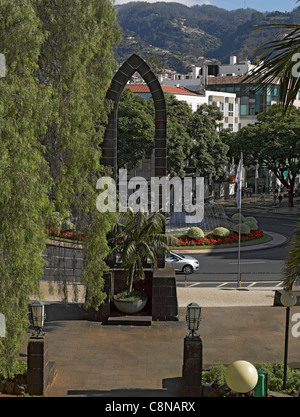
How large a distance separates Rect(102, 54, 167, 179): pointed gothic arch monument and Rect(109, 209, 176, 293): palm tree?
1.59 metres

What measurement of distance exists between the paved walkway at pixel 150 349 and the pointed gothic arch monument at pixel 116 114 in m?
5.10

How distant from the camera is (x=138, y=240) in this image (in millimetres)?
19375

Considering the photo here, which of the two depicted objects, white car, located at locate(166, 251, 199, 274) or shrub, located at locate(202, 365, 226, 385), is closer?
shrub, located at locate(202, 365, 226, 385)

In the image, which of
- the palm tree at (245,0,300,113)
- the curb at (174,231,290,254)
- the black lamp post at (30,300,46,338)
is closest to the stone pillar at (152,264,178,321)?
the black lamp post at (30,300,46,338)

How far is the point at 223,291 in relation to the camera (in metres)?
25.1

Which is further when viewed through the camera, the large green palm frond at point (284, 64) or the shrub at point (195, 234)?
the shrub at point (195, 234)

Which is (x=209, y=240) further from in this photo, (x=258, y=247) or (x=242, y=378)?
(x=242, y=378)

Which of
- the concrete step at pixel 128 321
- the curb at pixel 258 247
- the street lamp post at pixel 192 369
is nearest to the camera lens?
the street lamp post at pixel 192 369

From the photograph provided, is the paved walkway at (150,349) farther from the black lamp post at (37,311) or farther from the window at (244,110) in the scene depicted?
the window at (244,110)

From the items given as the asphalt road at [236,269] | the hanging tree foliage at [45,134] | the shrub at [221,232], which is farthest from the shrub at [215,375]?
the shrub at [221,232]

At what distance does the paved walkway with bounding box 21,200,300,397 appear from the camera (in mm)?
14211

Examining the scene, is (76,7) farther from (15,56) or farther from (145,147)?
(145,147)

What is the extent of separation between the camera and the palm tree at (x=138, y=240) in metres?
19.2

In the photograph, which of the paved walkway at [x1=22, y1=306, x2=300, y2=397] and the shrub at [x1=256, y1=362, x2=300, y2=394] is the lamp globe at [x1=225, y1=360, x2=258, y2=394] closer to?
the shrub at [x1=256, y1=362, x2=300, y2=394]
